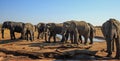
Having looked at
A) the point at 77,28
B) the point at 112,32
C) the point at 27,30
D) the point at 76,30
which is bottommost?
the point at 27,30

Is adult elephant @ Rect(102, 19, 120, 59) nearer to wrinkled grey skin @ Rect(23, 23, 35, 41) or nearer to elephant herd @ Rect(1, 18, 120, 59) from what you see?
elephant herd @ Rect(1, 18, 120, 59)

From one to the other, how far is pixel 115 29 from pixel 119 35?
48 centimetres

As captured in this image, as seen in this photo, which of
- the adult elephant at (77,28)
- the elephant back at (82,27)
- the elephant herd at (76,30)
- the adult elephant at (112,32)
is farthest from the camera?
the elephant back at (82,27)

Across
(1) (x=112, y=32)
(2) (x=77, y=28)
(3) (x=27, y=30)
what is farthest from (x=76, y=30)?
(1) (x=112, y=32)

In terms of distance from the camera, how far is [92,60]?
17688mm

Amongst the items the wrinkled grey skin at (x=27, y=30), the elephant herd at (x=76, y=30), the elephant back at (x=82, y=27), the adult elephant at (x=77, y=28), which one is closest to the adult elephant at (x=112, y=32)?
the elephant herd at (x=76, y=30)

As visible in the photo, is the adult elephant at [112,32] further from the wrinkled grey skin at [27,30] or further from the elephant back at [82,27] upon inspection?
the wrinkled grey skin at [27,30]

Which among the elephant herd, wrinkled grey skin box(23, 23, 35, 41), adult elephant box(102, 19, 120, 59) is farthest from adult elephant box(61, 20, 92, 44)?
adult elephant box(102, 19, 120, 59)

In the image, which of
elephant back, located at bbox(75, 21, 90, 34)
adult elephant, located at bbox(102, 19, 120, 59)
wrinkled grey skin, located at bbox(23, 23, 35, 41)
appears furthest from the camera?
wrinkled grey skin, located at bbox(23, 23, 35, 41)

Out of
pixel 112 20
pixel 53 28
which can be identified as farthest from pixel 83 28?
pixel 112 20

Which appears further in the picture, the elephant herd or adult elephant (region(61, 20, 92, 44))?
adult elephant (region(61, 20, 92, 44))

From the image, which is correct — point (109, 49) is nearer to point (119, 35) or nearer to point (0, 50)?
point (119, 35)

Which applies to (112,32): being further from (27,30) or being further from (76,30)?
(27,30)

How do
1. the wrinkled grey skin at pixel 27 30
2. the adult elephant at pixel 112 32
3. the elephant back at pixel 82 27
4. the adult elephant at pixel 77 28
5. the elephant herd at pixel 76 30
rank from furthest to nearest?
the wrinkled grey skin at pixel 27 30
the elephant back at pixel 82 27
the adult elephant at pixel 77 28
the elephant herd at pixel 76 30
the adult elephant at pixel 112 32
